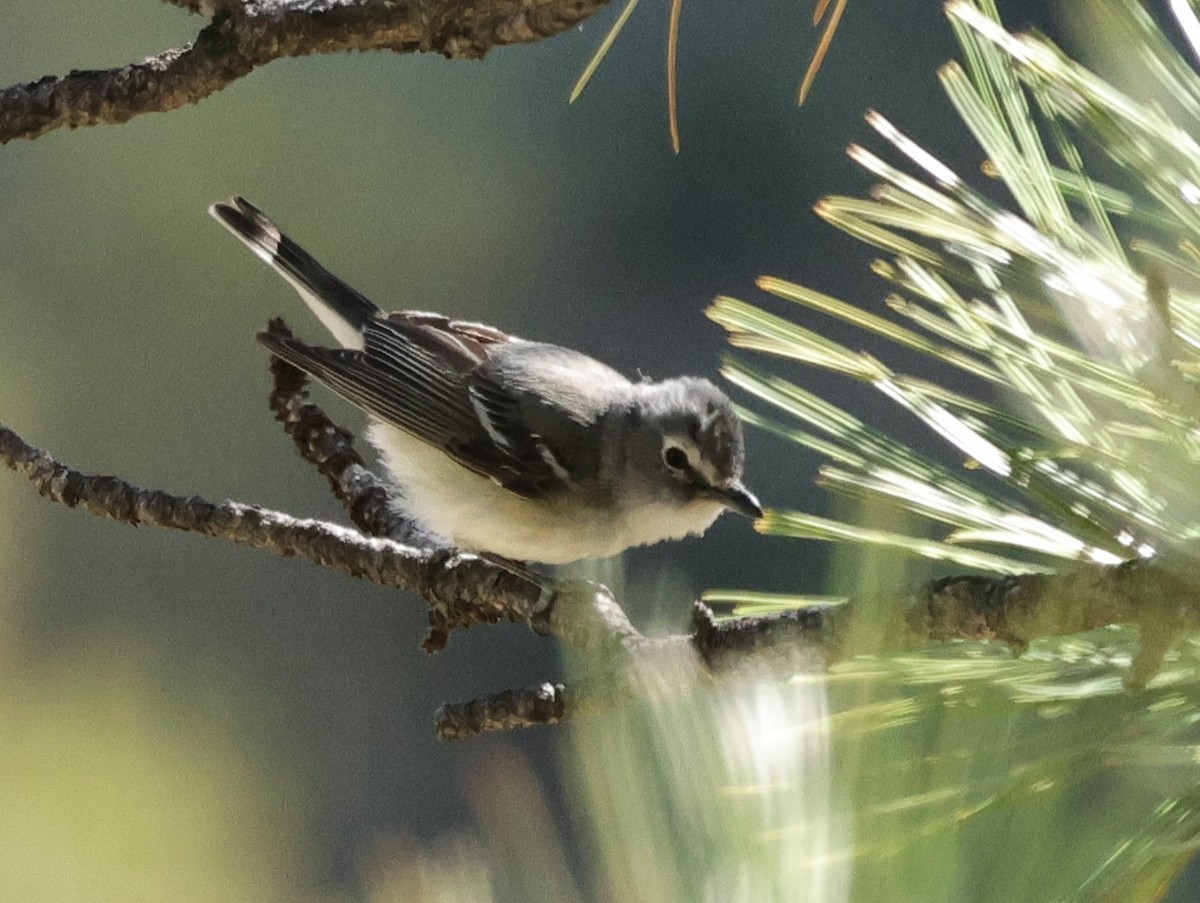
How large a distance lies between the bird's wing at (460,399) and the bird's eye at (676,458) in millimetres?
83

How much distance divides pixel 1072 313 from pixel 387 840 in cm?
146

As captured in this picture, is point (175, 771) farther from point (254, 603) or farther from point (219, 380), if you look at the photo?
point (219, 380)

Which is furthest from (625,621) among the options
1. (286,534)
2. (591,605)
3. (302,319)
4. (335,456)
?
(302,319)

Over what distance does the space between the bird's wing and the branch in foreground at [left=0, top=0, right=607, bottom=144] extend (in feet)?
1.02

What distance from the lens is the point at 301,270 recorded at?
103cm

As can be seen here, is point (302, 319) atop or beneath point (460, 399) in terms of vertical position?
atop

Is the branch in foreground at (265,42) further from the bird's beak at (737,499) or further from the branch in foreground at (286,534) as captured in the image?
the bird's beak at (737,499)

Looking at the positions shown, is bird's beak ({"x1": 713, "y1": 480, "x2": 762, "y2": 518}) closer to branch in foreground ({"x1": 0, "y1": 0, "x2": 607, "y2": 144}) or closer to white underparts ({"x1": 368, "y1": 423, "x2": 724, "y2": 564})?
white underparts ({"x1": 368, "y1": 423, "x2": 724, "y2": 564})

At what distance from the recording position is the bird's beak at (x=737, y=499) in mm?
855

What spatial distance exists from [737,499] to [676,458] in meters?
0.06

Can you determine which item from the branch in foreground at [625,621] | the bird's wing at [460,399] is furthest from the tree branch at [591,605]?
the bird's wing at [460,399]

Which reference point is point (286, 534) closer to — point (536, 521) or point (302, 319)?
point (536, 521)

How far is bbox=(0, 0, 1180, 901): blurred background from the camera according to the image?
5.79 ft

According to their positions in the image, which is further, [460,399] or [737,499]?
[460,399]
